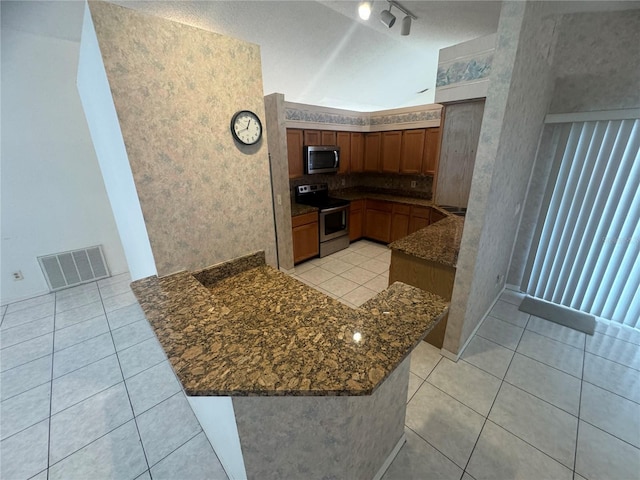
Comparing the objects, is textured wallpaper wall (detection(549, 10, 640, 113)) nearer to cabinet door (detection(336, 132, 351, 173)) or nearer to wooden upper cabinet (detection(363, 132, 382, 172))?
wooden upper cabinet (detection(363, 132, 382, 172))

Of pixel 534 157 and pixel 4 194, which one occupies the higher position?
pixel 534 157

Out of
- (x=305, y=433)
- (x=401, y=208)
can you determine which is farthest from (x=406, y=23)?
(x=305, y=433)

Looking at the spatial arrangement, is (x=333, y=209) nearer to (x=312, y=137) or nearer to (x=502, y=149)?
(x=312, y=137)

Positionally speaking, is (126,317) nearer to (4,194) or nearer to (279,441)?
(4,194)

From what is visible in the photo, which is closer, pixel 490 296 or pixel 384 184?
pixel 490 296

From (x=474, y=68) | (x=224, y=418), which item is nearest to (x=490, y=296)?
(x=474, y=68)

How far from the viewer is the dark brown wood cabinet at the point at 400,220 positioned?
4254 millimetres

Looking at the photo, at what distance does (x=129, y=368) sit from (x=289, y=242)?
85.5 inches

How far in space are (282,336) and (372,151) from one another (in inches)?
179

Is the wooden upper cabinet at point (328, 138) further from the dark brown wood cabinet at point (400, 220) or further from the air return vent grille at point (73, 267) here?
the air return vent grille at point (73, 267)

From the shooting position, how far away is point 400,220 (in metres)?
4.36

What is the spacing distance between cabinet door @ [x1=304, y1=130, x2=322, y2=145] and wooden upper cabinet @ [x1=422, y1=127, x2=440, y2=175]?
1743 millimetres

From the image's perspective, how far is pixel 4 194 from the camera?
2.86 metres

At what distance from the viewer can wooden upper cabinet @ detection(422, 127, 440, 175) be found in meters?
3.96
